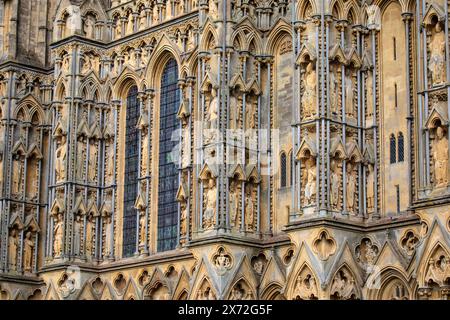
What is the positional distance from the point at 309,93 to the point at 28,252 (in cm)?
1776

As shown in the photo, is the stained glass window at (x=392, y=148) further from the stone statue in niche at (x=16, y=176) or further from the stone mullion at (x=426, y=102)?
the stone statue in niche at (x=16, y=176)

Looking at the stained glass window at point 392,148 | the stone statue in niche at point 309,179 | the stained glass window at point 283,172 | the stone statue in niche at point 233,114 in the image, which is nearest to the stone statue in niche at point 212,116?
the stone statue in niche at point 233,114

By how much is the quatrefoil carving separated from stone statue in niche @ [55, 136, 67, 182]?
14.6 meters

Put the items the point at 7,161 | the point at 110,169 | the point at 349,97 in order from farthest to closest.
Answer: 1. the point at 7,161
2. the point at 110,169
3. the point at 349,97

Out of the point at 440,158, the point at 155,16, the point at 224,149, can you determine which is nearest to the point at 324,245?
the point at 440,158

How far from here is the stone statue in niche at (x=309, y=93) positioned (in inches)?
1302

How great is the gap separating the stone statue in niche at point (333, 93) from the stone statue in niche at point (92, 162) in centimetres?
1352

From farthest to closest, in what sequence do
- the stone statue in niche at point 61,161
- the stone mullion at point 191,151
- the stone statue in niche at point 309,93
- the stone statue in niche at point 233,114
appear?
the stone statue in niche at point 61,161, the stone mullion at point 191,151, the stone statue in niche at point 233,114, the stone statue in niche at point 309,93

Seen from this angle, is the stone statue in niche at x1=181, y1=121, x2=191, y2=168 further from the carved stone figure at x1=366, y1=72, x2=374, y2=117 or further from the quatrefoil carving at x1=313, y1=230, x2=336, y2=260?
the quatrefoil carving at x1=313, y1=230, x2=336, y2=260

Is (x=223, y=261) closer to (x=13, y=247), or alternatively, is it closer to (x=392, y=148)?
(x=392, y=148)

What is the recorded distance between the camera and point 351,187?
108ft

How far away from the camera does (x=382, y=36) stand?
111ft
